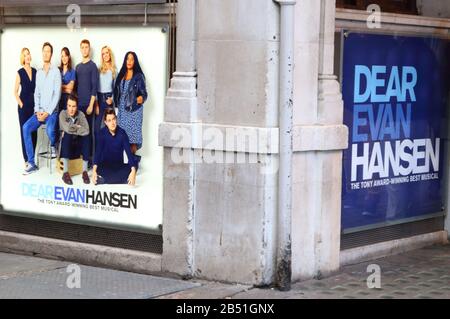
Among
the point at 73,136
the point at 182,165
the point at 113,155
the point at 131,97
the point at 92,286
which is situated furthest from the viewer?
the point at 73,136

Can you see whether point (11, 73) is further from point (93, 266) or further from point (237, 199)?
point (237, 199)

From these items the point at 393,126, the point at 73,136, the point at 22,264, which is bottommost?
the point at 22,264

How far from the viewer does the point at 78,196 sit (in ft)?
30.2

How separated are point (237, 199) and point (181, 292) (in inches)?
37.7

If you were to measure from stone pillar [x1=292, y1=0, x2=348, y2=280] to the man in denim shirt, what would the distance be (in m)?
2.66

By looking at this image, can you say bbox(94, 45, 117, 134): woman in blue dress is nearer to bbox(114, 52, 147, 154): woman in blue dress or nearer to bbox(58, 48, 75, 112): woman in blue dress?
bbox(114, 52, 147, 154): woman in blue dress

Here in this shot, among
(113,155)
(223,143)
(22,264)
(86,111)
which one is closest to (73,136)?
(86,111)

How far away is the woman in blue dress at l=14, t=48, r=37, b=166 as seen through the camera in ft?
31.0

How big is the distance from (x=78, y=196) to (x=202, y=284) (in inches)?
71.2

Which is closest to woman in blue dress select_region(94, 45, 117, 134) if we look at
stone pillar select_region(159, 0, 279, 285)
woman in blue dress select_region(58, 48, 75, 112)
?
woman in blue dress select_region(58, 48, 75, 112)

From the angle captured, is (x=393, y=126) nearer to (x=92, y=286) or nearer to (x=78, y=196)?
(x=78, y=196)

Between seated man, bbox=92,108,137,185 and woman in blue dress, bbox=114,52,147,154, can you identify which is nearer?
woman in blue dress, bbox=114,52,147,154

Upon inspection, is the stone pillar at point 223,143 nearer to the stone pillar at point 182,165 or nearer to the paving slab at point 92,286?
the stone pillar at point 182,165
